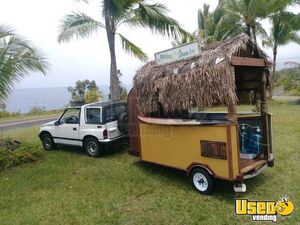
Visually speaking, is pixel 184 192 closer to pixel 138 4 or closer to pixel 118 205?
pixel 118 205

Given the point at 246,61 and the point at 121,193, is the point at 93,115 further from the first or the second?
the point at 246,61

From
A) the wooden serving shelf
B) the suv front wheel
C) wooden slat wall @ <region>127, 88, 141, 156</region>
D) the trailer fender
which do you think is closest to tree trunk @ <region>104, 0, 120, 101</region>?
the suv front wheel

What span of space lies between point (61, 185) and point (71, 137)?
2.63 metres

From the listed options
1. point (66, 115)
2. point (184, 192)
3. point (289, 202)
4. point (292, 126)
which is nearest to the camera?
point (289, 202)

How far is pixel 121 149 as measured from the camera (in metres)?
9.55

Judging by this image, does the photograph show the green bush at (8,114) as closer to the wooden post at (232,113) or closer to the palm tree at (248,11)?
the palm tree at (248,11)

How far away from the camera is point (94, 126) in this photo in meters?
8.54

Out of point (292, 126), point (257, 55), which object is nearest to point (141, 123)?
point (257, 55)

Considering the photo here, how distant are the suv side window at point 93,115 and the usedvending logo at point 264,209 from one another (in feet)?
15.7

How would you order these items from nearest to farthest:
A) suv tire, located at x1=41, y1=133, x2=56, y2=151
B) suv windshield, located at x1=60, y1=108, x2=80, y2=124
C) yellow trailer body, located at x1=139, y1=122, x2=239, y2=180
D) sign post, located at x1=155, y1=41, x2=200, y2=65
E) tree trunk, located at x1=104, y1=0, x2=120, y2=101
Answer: yellow trailer body, located at x1=139, y1=122, x2=239, y2=180 → sign post, located at x1=155, y1=41, x2=200, y2=65 → suv windshield, located at x1=60, y1=108, x2=80, y2=124 → suv tire, located at x1=41, y1=133, x2=56, y2=151 → tree trunk, located at x1=104, y1=0, x2=120, y2=101

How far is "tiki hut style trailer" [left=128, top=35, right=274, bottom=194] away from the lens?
17.4 ft

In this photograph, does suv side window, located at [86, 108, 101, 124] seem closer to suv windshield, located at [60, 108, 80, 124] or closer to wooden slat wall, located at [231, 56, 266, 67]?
suv windshield, located at [60, 108, 80, 124]

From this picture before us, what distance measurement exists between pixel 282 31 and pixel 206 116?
1982 cm

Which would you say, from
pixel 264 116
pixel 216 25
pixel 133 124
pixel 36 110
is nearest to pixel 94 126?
pixel 133 124
